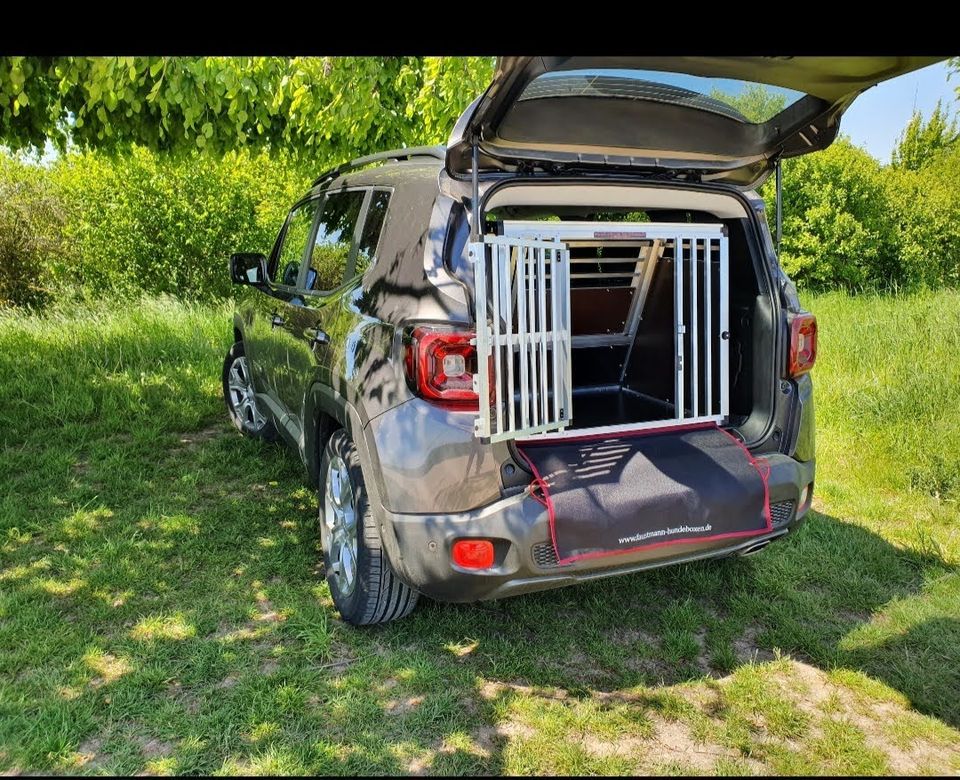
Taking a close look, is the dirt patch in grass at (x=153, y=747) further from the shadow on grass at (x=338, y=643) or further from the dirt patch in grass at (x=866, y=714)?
the dirt patch in grass at (x=866, y=714)

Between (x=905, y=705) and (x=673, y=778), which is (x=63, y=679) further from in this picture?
(x=905, y=705)

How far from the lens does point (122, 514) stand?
4.74 metres

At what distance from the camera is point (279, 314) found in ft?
15.0

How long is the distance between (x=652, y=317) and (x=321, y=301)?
6.03ft

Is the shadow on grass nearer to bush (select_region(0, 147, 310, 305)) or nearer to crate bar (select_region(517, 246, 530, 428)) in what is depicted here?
crate bar (select_region(517, 246, 530, 428))

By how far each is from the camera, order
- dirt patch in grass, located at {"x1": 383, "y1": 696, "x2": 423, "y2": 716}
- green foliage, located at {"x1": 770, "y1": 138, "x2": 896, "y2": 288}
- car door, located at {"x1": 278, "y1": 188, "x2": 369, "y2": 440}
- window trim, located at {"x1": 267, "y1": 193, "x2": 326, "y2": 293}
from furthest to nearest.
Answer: green foliage, located at {"x1": 770, "y1": 138, "x2": 896, "y2": 288} → window trim, located at {"x1": 267, "y1": 193, "x2": 326, "y2": 293} → car door, located at {"x1": 278, "y1": 188, "x2": 369, "y2": 440} → dirt patch in grass, located at {"x1": 383, "y1": 696, "x2": 423, "y2": 716}

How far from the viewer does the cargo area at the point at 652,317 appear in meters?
3.27

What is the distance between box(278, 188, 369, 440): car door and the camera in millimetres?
3615

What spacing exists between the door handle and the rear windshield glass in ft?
4.96

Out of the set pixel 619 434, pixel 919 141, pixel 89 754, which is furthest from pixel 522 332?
pixel 919 141

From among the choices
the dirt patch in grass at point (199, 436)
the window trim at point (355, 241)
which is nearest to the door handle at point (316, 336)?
the window trim at point (355, 241)

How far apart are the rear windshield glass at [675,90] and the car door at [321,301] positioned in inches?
52.8

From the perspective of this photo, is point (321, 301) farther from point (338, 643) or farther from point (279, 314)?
point (338, 643)

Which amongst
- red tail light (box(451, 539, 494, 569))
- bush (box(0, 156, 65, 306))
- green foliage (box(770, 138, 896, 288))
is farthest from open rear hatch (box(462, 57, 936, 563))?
bush (box(0, 156, 65, 306))
